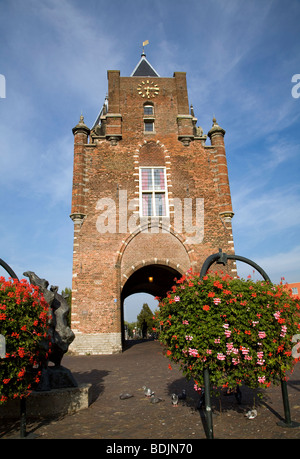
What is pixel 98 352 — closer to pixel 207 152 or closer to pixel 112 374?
pixel 112 374

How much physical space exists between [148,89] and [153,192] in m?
8.02

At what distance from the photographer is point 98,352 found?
15.2 meters

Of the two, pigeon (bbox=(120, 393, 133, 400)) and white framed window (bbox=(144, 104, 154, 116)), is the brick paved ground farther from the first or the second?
white framed window (bbox=(144, 104, 154, 116))

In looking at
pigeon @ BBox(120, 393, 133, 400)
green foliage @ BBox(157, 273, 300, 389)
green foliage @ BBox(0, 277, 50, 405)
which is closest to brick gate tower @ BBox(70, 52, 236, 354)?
pigeon @ BBox(120, 393, 133, 400)

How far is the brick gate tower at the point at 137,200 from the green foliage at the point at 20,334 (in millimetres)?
11104

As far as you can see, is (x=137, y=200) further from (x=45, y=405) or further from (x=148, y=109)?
(x=45, y=405)

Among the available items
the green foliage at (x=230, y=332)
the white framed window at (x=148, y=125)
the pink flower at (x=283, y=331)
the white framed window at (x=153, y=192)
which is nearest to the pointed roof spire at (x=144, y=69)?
the white framed window at (x=148, y=125)

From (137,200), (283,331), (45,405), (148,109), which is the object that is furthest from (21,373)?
(148,109)

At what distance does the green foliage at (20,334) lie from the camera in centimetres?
439

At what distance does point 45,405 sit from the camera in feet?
18.8

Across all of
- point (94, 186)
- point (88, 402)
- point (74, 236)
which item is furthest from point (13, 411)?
point (94, 186)

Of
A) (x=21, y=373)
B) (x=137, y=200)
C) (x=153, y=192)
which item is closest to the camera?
(x=21, y=373)

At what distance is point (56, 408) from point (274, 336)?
4466mm

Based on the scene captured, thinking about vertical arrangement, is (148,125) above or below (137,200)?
above
